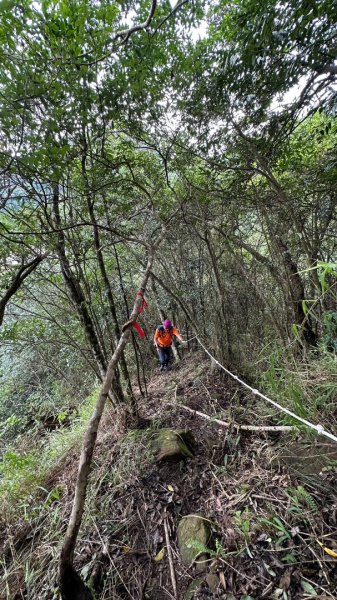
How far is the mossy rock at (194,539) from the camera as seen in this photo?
66.0 inches

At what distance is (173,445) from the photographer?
101 inches

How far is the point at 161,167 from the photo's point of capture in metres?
4.00

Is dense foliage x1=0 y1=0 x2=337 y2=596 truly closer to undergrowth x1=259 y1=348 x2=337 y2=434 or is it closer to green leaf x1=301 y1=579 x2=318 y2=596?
undergrowth x1=259 y1=348 x2=337 y2=434

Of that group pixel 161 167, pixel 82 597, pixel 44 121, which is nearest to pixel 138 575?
pixel 82 597

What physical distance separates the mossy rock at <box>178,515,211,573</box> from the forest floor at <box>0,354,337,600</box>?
25 millimetres

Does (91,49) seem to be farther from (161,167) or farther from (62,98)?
(161,167)

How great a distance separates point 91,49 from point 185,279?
4352 mm

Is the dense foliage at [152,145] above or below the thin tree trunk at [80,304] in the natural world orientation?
above

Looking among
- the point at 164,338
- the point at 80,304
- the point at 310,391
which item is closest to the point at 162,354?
the point at 164,338

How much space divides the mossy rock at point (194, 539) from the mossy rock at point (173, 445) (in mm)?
560

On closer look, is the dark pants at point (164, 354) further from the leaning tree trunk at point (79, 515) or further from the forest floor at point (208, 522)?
the leaning tree trunk at point (79, 515)

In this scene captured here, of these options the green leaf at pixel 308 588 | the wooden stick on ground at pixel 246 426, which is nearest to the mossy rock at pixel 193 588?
the green leaf at pixel 308 588

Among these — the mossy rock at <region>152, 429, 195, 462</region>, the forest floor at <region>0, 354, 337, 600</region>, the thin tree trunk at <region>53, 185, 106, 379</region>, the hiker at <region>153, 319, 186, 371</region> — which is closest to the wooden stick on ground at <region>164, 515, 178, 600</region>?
the forest floor at <region>0, 354, 337, 600</region>

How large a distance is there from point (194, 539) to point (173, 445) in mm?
836
